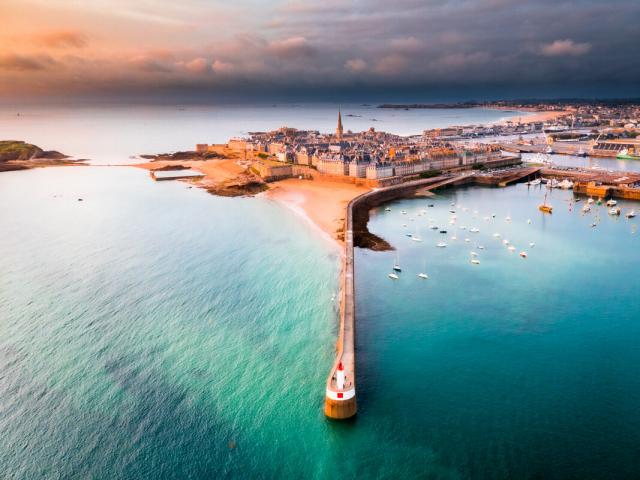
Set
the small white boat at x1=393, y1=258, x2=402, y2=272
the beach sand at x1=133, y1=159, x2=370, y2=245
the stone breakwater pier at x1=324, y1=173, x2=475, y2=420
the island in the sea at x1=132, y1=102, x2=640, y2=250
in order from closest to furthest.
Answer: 1. the stone breakwater pier at x1=324, y1=173, x2=475, y2=420
2. the small white boat at x1=393, y1=258, x2=402, y2=272
3. the beach sand at x1=133, y1=159, x2=370, y2=245
4. the island in the sea at x1=132, y1=102, x2=640, y2=250

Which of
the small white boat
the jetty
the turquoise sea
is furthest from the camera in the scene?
the small white boat

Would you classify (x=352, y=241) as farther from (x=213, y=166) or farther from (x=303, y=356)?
(x=213, y=166)

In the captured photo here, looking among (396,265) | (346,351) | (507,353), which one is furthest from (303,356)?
(396,265)

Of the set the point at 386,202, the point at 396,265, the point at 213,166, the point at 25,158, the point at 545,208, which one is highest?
the point at 25,158

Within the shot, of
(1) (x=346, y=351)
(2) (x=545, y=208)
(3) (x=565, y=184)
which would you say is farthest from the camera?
(3) (x=565, y=184)

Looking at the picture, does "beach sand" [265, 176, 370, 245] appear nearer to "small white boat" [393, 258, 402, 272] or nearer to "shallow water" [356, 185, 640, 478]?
"small white boat" [393, 258, 402, 272]

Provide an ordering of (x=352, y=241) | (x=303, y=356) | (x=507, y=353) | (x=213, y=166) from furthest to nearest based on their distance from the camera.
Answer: (x=213, y=166) < (x=352, y=241) < (x=507, y=353) < (x=303, y=356)

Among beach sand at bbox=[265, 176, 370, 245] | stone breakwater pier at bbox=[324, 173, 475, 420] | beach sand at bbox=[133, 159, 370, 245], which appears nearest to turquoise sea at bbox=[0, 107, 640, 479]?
stone breakwater pier at bbox=[324, 173, 475, 420]

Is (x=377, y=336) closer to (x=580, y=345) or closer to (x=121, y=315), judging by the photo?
(x=580, y=345)

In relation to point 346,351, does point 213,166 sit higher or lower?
higher

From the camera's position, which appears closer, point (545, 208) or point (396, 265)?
point (396, 265)
